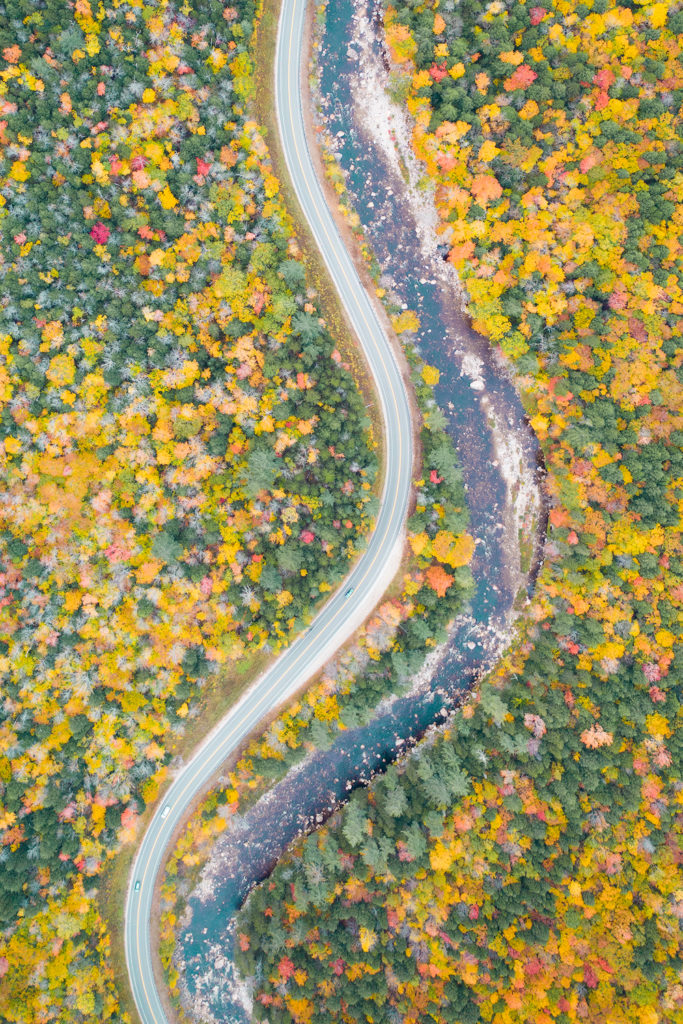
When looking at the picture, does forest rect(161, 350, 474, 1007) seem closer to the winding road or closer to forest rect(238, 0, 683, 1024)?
the winding road

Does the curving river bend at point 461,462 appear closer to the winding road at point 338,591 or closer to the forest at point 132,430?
the winding road at point 338,591

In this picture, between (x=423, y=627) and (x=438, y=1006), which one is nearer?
(x=438, y=1006)

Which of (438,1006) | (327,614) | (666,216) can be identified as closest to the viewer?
(438,1006)

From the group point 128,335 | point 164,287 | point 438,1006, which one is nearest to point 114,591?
point 128,335

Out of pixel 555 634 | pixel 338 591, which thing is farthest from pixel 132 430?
pixel 555 634

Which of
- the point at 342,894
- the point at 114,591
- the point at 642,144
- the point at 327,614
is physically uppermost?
the point at 642,144

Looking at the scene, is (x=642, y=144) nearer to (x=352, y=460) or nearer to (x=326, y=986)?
(x=352, y=460)

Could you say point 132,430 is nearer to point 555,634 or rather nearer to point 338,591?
point 338,591
